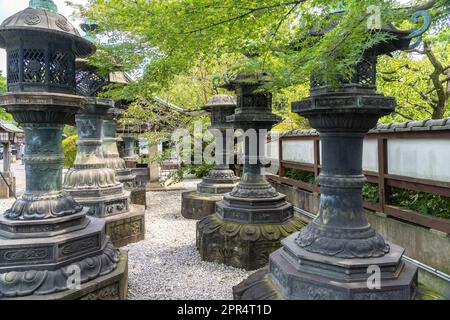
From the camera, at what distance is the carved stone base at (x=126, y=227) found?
5.53 meters

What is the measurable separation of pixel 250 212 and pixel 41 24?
367cm

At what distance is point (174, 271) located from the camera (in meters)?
4.45

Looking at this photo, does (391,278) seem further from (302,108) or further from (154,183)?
(154,183)

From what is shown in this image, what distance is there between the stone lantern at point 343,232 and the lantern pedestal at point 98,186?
3.54m

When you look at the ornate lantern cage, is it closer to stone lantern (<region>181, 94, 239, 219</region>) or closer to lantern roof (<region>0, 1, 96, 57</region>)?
lantern roof (<region>0, 1, 96, 57</region>)

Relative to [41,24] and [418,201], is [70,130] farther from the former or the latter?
[418,201]

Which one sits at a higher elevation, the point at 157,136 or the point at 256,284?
the point at 157,136

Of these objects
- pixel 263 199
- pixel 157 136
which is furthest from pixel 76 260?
pixel 157 136

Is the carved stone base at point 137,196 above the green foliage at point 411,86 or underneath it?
underneath

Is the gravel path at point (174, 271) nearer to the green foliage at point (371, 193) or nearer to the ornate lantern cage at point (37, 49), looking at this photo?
the green foliage at point (371, 193)

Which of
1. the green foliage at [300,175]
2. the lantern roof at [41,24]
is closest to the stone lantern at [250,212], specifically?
the green foliage at [300,175]

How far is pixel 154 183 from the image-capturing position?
1268 centimetres

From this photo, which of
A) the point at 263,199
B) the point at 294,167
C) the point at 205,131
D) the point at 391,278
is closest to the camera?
the point at 391,278

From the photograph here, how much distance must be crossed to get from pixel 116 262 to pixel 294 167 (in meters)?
5.14
